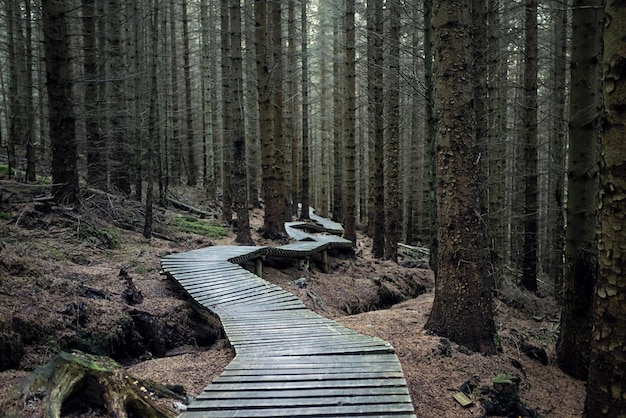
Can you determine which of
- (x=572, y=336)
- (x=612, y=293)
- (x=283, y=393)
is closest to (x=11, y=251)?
(x=283, y=393)

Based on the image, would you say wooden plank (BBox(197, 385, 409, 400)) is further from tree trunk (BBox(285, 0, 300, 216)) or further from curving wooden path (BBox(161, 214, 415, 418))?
→ tree trunk (BBox(285, 0, 300, 216))

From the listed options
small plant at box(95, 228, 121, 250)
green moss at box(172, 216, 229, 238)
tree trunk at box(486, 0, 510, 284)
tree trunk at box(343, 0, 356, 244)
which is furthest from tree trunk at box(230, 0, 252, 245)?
tree trunk at box(486, 0, 510, 284)

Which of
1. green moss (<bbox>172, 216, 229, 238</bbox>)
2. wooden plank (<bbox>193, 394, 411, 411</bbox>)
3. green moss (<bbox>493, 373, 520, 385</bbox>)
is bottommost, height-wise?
green moss (<bbox>493, 373, 520, 385</bbox>)

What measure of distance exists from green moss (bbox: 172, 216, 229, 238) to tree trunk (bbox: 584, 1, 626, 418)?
11.3 metres

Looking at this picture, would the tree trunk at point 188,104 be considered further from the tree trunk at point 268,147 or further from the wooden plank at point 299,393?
the wooden plank at point 299,393

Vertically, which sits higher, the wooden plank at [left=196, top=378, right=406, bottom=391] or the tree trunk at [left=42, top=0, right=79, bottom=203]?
the tree trunk at [left=42, top=0, right=79, bottom=203]

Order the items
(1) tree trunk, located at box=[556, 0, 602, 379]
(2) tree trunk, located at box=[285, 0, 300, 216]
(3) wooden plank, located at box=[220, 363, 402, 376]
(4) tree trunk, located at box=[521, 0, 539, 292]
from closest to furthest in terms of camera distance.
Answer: (3) wooden plank, located at box=[220, 363, 402, 376] < (1) tree trunk, located at box=[556, 0, 602, 379] < (4) tree trunk, located at box=[521, 0, 539, 292] < (2) tree trunk, located at box=[285, 0, 300, 216]

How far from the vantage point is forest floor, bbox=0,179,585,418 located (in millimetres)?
5137

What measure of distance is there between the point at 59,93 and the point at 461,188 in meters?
8.59

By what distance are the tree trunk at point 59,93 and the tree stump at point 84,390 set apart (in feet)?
22.6

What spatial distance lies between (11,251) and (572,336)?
8.58m

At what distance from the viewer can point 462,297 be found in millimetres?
5875

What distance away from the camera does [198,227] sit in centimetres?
1424

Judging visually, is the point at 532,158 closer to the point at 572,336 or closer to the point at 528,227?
the point at 528,227
